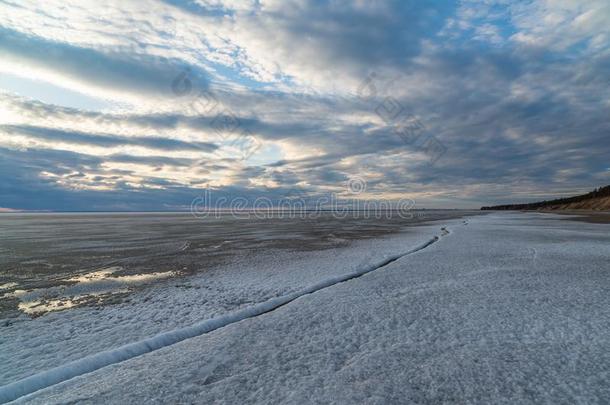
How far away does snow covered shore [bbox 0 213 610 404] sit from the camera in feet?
9.74

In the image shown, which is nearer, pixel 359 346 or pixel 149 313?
pixel 359 346

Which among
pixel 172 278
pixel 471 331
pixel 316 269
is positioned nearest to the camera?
pixel 471 331

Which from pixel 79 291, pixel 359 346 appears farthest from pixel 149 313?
pixel 359 346

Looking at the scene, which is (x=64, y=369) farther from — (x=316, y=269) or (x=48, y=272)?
(x=48, y=272)

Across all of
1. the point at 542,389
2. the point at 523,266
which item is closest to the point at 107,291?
the point at 542,389

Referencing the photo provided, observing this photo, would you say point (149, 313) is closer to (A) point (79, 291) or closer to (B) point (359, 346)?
(A) point (79, 291)

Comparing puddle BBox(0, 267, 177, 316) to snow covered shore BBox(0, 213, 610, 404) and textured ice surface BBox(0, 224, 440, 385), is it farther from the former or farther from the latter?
snow covered shore BBox(0, 213, 610, 404)

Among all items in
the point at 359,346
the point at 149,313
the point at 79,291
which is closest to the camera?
the point at 359,346

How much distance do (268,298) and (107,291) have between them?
3.67 meters

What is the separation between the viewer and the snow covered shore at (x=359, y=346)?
2.97 meters

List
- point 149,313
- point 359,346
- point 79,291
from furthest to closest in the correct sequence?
1. point 79,291
2. point 149,313
3. point 359,346

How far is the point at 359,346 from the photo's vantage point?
12.6 ft

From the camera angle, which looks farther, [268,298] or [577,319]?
[268,298]

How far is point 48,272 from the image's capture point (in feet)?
29.3
